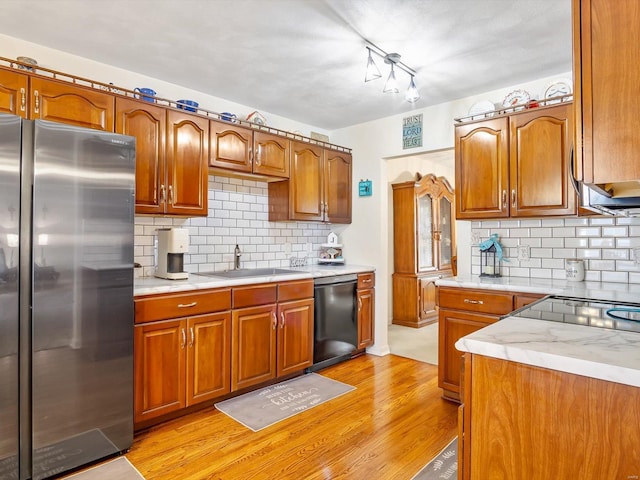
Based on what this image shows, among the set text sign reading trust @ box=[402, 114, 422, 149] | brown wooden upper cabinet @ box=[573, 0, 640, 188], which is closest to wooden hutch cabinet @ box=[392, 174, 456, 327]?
text sign reading trust @ box=[402, 114, 422, 149]

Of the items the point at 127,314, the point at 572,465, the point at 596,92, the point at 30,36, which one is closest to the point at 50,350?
the point at 127,314

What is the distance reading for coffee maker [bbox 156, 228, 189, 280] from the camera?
2.74 m

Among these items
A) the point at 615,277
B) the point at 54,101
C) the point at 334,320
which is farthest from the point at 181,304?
the point at 615,277

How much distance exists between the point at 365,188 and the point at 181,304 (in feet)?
7.91

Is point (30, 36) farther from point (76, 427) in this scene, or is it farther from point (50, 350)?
point (76, 427)

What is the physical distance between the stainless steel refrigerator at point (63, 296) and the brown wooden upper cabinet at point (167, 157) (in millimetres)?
488

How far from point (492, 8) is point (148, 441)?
10.5ft

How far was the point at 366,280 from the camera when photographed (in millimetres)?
3934

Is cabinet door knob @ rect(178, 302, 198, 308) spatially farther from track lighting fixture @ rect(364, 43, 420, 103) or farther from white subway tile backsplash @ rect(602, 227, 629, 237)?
white subway tile backsplash @ rect(602, 227, 629, 237)

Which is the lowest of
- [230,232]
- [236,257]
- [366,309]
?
[366,309]

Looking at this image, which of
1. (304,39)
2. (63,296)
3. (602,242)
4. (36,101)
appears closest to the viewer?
(63,296)

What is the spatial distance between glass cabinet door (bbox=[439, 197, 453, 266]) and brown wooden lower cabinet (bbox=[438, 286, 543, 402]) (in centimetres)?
302

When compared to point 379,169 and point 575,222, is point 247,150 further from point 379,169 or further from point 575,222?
point 575,222

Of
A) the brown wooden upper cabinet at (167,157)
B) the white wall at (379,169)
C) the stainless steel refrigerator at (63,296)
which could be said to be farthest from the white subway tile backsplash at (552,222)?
the stainless steel refrigerator at (63,296)
